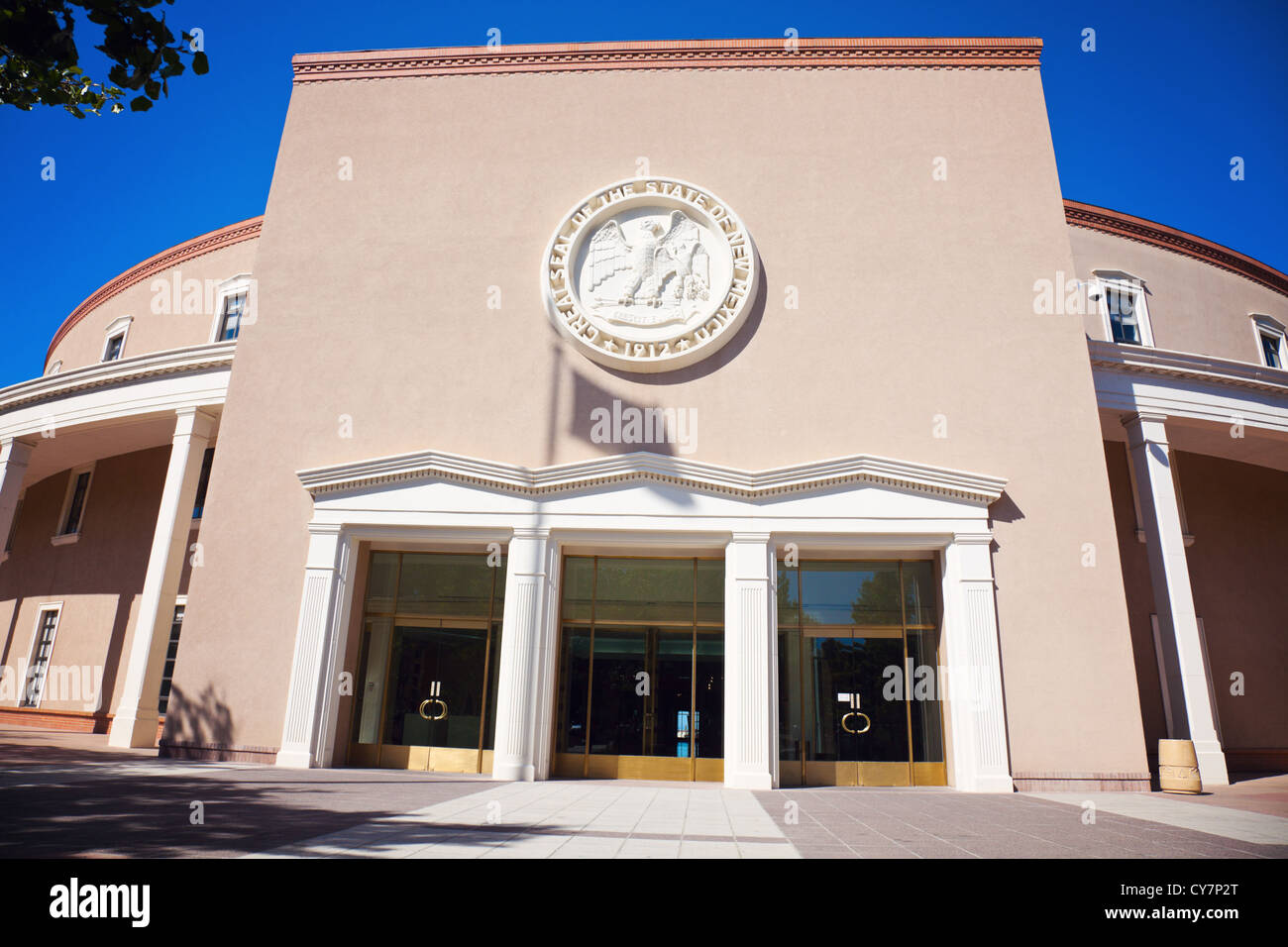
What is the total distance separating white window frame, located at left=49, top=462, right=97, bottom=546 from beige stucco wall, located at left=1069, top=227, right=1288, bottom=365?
94.2 ft

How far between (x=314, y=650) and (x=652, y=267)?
9.62m

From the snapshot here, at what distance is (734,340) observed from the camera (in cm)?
1516

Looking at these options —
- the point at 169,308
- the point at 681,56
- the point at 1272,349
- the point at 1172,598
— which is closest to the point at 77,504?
the point at 169,308

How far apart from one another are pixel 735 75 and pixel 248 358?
471 inches

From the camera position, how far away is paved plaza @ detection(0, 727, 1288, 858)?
5.85 meters

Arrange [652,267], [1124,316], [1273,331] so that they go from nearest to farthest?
1. [652,267]
2. [1124,316]
3. [1273,331]

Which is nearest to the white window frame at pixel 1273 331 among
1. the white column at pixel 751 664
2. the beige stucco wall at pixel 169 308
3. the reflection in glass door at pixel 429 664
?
the white column at pixel 751 664

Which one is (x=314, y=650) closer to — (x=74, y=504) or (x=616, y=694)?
(x=616, y=694)

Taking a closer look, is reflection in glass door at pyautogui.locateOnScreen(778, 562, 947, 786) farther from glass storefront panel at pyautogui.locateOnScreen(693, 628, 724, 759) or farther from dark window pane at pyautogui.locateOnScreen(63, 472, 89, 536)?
dark window pane at pyautogui.locateOnScreen(63, 472, 89, 536)

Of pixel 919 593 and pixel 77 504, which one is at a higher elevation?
pixel 77 504

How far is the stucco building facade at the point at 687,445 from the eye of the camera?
1338 cm

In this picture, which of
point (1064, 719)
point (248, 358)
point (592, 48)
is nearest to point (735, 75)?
point (592, 48)

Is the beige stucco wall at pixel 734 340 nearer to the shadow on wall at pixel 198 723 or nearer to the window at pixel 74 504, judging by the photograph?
the shadow on wall at pixel 198 723

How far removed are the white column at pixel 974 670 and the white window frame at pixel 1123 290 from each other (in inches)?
379
